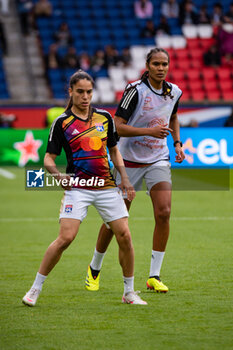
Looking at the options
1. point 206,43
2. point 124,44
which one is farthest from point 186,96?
point 124,44

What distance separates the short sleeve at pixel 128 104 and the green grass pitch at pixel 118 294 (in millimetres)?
1642

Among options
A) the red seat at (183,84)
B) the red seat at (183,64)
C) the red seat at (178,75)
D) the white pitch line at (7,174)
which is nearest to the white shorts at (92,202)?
the white pitch line at (7,174)

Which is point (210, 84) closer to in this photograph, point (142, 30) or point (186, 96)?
point (186, 96)

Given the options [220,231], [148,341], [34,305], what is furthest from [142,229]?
[148,341]

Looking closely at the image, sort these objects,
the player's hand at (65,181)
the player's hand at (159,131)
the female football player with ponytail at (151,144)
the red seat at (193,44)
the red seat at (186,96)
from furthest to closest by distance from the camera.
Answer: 1. the red seat at (193,44)
2. the red seat at (186,96)
3. the female football player with ponytail at (151,144)
4. the player's hand at (159,131)
5. the player's hand at (65,181)

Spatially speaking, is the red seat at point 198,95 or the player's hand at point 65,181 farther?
the red seat at point 198,95

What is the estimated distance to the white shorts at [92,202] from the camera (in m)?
5.83

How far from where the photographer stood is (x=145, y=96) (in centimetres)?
666

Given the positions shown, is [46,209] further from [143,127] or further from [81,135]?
[81,135]

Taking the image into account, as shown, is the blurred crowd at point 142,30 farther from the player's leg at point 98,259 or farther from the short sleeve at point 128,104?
the player's leg at point 98,259

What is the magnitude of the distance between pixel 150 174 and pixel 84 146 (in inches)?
43.9

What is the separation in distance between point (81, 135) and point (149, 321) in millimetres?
1584

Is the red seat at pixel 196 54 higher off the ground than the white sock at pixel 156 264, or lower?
higher

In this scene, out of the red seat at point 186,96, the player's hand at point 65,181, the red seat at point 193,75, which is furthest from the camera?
the red seat at point 193,75
